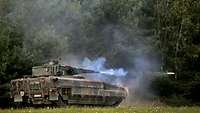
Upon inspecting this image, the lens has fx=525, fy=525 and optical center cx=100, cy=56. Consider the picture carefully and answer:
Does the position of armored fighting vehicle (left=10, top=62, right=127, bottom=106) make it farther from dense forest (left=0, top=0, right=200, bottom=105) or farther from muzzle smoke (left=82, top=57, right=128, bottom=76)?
dense forest (left=0, top=0, right=200, bottom=105)

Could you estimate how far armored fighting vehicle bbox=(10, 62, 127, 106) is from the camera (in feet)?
92.5

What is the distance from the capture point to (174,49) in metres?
47.9

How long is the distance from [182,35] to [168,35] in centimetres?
289

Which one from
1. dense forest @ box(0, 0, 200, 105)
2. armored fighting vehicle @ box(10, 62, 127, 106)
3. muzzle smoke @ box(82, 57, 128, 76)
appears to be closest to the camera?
armored fighting vehicle @ box(10, 62, 127, 106)

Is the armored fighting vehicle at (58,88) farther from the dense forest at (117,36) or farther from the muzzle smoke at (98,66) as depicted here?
the dense forest at (117,36)

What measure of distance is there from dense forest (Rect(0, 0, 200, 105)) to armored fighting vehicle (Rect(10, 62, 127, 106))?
7.11 metres

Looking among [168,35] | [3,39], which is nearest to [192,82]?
[168,35]

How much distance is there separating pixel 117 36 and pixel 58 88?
19852 millimetres

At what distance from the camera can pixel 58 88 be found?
2792 centimetres

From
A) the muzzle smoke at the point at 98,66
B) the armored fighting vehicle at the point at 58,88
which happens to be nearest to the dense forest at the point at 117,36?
the muzzle smoke at the point at 98,66

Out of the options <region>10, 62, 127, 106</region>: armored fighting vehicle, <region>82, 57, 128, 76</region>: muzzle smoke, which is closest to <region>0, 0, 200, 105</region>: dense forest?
<region>82, 57, 128, 76</region>: muzzle smoke

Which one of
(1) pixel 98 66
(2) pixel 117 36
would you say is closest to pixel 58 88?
(1) pixel 98 66

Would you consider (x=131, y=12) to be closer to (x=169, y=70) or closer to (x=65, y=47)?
(x=169, y=70)

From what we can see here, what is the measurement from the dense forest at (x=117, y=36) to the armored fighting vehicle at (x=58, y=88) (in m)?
7.11
